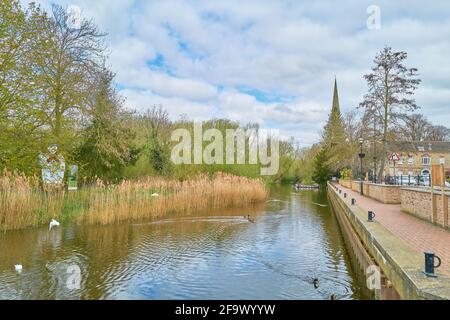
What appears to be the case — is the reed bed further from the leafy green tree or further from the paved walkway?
the paved walkway

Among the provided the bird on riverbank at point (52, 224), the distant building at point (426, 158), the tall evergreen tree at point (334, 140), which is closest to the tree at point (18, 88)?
the bird on riverbank at point (52, 224)

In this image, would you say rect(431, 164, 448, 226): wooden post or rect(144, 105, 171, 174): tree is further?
rect(144, 105, 171, 174): tree

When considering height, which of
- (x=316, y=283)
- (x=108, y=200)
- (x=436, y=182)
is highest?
(x=436, y=182)

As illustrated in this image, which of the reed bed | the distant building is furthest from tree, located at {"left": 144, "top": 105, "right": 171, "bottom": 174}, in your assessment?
the distant building

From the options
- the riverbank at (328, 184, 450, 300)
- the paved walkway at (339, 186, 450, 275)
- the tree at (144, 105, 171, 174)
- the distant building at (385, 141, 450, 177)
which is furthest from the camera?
the distant building at (385, 141, 450, 177)

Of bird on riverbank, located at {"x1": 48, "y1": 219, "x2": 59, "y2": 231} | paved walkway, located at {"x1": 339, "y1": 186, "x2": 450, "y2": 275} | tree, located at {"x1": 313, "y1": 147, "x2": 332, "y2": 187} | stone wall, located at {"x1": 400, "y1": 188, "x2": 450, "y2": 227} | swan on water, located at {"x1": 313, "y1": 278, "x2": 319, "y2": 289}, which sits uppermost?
tree, located at {"x1": 313, "y1": 147, "x2": 332, "y2": 187}

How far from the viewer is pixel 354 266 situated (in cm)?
835

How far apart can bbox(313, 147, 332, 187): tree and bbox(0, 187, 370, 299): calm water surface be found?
120ft

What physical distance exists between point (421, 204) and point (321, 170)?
39.9m

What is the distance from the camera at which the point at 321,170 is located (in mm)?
50062

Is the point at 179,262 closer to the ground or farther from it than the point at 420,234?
closer to the ground

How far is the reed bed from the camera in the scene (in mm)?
11812

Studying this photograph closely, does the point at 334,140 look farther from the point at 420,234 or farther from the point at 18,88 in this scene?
the point at 420,234

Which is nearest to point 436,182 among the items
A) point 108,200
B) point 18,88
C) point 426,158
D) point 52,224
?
point 108,200
